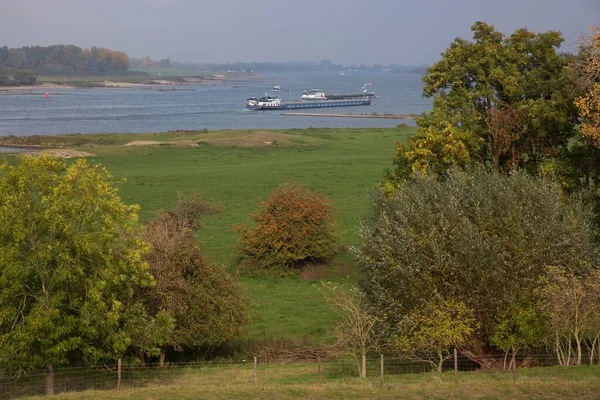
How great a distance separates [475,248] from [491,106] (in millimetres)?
13755

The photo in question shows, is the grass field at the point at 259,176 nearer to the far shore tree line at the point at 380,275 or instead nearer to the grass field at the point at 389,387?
the far shore tree line at the point at 380,275

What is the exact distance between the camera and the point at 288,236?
143ft

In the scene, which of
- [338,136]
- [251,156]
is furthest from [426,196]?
→ [338,136]

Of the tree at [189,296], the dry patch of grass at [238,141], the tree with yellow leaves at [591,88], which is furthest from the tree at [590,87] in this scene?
the dry patch of grass at [238,141]

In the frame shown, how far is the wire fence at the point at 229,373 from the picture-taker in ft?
76.3

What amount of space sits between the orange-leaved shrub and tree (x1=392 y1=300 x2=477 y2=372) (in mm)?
18594

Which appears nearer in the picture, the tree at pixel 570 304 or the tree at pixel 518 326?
the tree at pixel 570 304

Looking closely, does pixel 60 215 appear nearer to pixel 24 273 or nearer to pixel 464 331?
pixel 24 273

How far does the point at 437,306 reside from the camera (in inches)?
956

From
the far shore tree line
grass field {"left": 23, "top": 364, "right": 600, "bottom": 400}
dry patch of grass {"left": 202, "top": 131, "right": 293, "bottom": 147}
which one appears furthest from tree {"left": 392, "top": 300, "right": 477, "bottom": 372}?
dry patch of grass {"left": 202, "top": 131, "right": 293, "bottom": 147}

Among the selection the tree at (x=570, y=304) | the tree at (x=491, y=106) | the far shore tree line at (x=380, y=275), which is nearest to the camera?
the far shore tree line at (x=380, y=275)

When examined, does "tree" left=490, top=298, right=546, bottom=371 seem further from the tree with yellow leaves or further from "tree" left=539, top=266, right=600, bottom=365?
the tree with yellow leaves

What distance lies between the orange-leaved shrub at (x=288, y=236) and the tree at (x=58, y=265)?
19474 millimetres

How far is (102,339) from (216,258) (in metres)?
20.9
